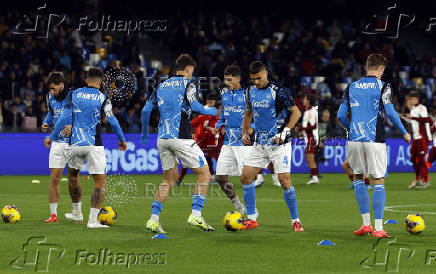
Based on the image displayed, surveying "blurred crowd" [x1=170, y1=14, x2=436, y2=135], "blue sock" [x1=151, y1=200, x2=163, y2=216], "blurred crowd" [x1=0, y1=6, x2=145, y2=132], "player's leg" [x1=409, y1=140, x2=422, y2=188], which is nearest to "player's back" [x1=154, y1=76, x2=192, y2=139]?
"blue sock" [x1=151, y1=200, x2=163, y2=216]

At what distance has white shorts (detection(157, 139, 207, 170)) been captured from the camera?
1238 centimetres

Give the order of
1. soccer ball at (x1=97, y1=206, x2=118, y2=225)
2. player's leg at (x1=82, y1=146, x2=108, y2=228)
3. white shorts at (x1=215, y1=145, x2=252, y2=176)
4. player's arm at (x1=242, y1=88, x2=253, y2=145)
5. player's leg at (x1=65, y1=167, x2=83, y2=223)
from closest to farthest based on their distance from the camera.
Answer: player's arm at (x1=242, y1=88, x2=253, y2=145), player's leg at (x1=82, y1=146, x2=108, y2=228), soccer ball at (x1=97, y1=206, x2=118, y2=225), player's leg at (x1=65, y1=167, x2=83, y2=223), white shorts at (x1=215, y1=145, x2=252, y2=176)

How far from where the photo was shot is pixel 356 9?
41500mm

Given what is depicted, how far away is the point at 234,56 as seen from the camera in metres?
33.8

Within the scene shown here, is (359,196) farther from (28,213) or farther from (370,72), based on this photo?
(28,213)

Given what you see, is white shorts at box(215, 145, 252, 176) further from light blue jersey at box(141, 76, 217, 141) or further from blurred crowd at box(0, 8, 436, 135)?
blurred crowd at box(0, 8, 436, 135)

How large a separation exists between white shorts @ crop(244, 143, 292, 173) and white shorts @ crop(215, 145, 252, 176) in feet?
4.70

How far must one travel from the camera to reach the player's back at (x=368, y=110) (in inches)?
468

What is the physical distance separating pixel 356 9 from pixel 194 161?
30.5m

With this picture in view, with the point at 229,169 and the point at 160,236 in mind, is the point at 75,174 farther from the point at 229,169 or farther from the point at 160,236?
the point at 229,169

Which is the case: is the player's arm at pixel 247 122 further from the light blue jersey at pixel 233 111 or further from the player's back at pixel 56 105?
the player's back at pixel 56 105

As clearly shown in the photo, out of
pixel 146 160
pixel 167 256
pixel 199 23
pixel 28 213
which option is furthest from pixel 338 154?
pixel 167 256

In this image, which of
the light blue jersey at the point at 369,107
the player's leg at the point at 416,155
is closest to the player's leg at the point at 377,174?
the light blue jersey at the point at 369,107

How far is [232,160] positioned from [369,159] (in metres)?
3.11
